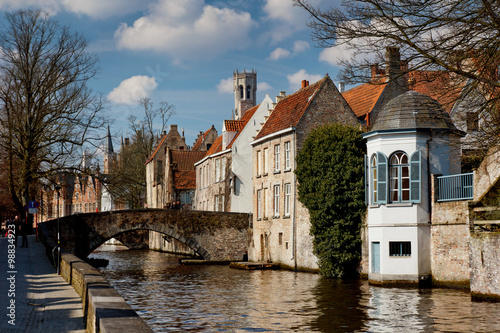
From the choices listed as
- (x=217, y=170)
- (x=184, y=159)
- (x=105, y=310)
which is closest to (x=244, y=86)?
(x=184, y=159)

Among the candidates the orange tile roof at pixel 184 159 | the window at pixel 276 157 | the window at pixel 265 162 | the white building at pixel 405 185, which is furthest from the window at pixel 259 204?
the orange tile roof at pixel 184 159

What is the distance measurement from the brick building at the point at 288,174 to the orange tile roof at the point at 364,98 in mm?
2483

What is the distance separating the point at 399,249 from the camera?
24.8 metres

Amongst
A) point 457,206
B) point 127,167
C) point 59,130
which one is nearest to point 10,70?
point 59,130

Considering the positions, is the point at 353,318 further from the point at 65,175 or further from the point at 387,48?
the point at 65,175

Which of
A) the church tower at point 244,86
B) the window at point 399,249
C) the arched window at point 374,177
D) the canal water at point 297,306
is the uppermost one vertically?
the church tower at point 244,86

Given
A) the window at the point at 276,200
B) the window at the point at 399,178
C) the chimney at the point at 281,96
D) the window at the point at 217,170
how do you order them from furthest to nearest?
the window at the point at 217,170 → the chimney at the point at 281,96 → the window at the point at 276,200 → the window at the point at 399,178

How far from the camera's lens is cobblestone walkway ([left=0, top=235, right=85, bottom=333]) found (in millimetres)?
12367

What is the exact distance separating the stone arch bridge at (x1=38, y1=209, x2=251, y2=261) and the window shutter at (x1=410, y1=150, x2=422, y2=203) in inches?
631

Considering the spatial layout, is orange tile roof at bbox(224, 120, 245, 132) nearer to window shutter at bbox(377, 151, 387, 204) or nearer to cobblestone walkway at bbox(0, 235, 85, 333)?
window shutter at bbox(377, 151, 387, 204)

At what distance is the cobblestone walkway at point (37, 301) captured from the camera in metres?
12.4

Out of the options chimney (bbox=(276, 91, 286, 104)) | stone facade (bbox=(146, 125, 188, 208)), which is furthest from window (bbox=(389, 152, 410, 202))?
stone facade (bbox=(146, 125, 188, 208))

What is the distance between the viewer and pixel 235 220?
39.6 m

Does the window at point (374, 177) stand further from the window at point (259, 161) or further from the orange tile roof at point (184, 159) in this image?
the orange tile roof at point (184, 159)
